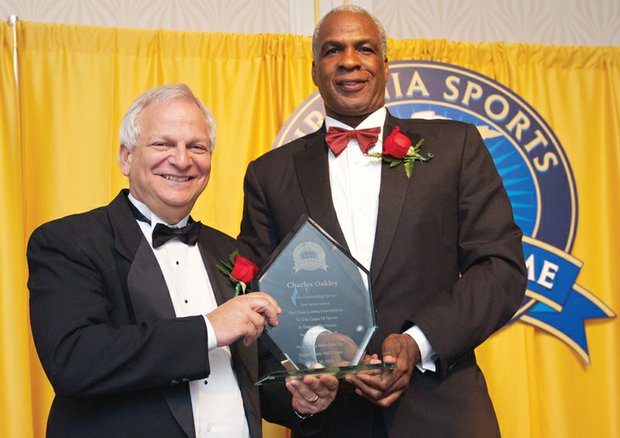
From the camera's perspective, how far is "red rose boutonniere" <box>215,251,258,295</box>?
2.21 m

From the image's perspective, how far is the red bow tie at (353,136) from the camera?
2.58 m

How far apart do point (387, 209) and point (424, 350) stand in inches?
16.9

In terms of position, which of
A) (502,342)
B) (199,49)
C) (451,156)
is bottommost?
(502,342)

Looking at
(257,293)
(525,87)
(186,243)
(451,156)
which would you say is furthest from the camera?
(525,87)

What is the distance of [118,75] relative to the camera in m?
3.90

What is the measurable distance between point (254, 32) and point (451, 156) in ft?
6.35

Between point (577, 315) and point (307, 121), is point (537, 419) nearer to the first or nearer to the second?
point (577, 315)

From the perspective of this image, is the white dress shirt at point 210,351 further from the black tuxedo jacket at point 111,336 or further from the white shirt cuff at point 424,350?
the white shirt cuff at point 424,350

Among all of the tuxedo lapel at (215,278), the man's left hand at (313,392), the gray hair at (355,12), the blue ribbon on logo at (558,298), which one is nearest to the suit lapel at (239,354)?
the tuxedo lapel at (215,278)

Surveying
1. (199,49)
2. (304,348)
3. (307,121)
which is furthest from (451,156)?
(199,49)

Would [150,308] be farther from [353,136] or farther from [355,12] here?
[355,12]

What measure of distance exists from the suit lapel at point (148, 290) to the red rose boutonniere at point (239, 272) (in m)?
0.23

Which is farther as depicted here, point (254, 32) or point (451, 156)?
point (254, 32)

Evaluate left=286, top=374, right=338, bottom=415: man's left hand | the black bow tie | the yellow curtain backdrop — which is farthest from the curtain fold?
left=286, top=374, right=338, bottom=415: man's left hand
